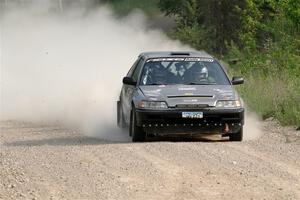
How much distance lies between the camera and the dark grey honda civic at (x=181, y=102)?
48.7 ft

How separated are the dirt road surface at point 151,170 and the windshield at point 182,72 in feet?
3.87

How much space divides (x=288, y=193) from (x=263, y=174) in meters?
1.23

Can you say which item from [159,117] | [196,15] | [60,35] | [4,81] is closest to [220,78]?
[159,117]

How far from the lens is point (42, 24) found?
3797cm

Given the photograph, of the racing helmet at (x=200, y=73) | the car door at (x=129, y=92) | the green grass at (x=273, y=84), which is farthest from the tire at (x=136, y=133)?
the green grass at (x=273, y=84)

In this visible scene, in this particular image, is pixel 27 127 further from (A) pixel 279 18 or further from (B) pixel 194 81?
(A) pixel 279 18

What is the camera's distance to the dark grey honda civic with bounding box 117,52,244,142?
48.7 ft

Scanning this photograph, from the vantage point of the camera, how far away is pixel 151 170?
37.8 ft

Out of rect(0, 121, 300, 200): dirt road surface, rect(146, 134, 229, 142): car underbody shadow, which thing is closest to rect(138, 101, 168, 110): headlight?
rect(0, 121, 300, 200): dirt road surface

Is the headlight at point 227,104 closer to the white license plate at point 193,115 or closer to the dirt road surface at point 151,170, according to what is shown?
the white license plate at point 193,115

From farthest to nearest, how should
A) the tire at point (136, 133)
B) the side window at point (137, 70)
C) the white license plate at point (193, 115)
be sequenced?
the side window at point (137, 70), the tire at point (136, 133), the white license plate at point (193, 115)

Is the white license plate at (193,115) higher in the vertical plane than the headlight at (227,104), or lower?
lower

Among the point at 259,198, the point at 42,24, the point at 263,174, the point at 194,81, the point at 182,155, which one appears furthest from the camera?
the point at 42,24

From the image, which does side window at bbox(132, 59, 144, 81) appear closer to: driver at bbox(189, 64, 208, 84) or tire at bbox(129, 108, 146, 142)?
driver at bbox(189, 64, 208, 84)
